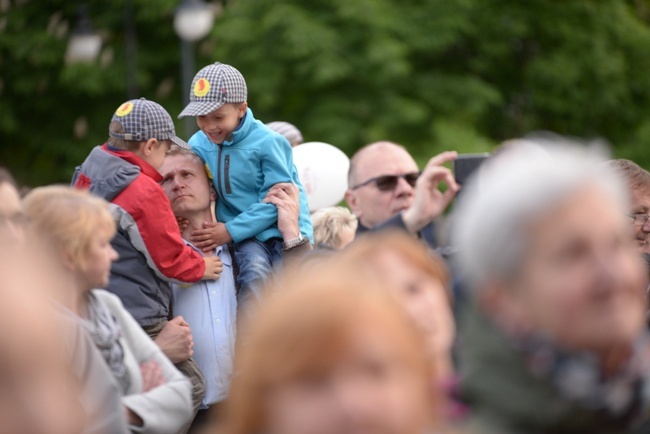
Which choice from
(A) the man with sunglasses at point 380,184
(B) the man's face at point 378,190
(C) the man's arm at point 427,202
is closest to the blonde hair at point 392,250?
(C) the man's arm at point 427,202

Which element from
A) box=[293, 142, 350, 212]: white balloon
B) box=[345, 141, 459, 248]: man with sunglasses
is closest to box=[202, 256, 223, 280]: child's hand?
box=[345, 141, 459, 248]: man with sunglasses

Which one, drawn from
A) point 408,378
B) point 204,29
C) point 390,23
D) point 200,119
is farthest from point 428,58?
point 408,378

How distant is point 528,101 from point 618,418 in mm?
15890

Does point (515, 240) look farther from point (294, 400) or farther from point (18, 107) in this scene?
point (18, 107)

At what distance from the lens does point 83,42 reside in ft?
55.6

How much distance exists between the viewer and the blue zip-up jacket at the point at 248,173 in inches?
228

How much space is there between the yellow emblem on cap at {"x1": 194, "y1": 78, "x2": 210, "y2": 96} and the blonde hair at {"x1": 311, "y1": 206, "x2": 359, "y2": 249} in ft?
3.86

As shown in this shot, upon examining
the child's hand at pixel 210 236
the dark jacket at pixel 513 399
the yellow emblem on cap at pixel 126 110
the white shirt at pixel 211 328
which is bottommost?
the white shirt at pixel 211 328

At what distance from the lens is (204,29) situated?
15.6 m

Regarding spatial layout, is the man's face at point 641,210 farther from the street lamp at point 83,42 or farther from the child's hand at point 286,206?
the street lamp at point 83,42

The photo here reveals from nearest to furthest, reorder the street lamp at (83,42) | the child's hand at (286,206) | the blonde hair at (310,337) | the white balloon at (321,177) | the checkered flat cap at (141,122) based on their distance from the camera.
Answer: the blonde hair at (310,337) → the checkered flat cap at (141,122) → the child's hand at (286,206) → the white balloon at (321,177) → the street lamp at (83,42)

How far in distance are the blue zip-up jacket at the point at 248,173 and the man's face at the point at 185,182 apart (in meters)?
0.10

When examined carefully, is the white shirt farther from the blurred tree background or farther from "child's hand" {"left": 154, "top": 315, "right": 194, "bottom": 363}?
the blurred tree background

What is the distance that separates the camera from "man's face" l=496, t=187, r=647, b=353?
2.43m
